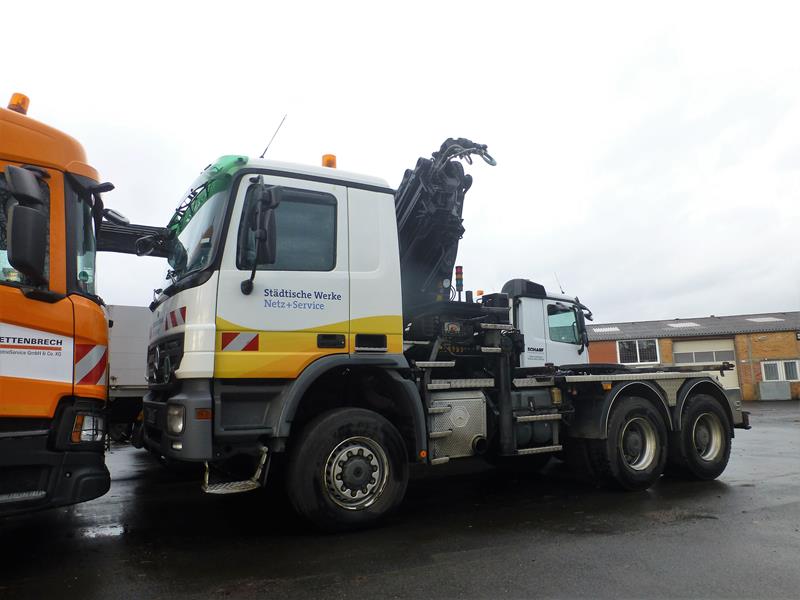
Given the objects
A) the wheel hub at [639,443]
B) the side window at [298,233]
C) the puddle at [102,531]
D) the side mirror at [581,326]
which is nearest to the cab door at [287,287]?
the side window at [298,233]

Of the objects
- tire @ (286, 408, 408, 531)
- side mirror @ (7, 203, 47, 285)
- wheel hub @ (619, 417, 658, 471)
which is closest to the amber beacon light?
side mirror @ (7, 203, 47, 285)

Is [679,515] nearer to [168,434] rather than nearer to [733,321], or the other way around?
[168,434]

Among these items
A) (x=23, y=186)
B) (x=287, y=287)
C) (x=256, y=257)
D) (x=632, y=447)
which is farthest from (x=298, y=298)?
(x=632, y=447)

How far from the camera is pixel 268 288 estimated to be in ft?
15.6

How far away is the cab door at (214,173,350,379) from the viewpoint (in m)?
4.60

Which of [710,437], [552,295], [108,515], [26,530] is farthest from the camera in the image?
[552,295]

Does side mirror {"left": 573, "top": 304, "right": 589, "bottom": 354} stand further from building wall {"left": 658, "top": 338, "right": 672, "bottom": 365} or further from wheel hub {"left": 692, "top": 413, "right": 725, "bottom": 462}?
building wall {"left": 658, "top": 338, "right": 672, "bottom": 365}

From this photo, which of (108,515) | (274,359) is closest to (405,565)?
(274,359)

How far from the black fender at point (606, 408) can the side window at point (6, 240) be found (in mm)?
5729

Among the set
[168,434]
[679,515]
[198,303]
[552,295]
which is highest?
[552,295]

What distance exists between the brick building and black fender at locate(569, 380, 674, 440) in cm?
2522

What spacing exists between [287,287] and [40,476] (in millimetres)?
2196

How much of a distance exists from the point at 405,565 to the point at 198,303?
255 centimetres

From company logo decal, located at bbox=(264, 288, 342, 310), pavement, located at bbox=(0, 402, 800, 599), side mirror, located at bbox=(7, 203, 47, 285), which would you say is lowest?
pavement, located at bbox=(0, 402, 800, 599)
